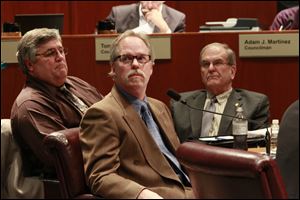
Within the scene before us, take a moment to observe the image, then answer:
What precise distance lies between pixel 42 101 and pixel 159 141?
0.62m

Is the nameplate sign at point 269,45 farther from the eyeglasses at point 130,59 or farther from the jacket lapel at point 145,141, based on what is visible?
the jacket lapel at point 145,141

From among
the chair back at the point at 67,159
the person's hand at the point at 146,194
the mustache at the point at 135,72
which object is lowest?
the person's hand at the point at 146,194

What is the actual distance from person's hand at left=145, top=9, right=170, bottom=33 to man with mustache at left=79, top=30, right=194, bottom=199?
2.02 m

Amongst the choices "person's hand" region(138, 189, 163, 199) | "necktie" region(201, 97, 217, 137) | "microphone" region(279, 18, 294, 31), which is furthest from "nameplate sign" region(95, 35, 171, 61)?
"person's hand" region(138, 189, 163, 199)

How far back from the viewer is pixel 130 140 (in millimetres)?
3037

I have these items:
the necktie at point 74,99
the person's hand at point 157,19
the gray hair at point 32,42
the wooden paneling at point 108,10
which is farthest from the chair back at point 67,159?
the wooden paneling at point 108,10

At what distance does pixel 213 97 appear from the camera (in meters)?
4.22

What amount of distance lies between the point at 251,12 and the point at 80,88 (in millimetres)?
3813

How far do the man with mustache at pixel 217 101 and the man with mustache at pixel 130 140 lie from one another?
2.51 ft

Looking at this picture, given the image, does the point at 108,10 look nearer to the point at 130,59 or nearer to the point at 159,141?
the point at 130,59

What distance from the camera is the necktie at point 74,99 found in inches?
144

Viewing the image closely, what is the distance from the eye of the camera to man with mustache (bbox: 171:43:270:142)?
162 inches

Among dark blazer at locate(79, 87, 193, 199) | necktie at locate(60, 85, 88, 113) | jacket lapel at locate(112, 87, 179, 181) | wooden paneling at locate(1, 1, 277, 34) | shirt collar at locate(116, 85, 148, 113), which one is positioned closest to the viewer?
dark blazer at locate(79, 87, 193, 199)

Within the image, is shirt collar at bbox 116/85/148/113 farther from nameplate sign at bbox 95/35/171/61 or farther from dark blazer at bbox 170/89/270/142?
nameplate sign at bbox 95/35/171/61
